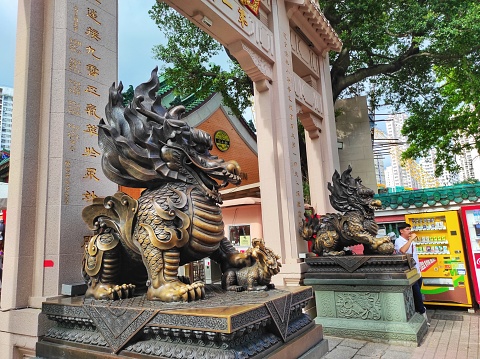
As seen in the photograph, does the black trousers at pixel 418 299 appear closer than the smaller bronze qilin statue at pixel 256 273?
No

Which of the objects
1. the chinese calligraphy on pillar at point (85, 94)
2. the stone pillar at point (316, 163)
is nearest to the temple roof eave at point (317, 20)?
the stone pillar at point (316, 163)

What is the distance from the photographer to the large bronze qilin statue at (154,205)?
4.90 feet

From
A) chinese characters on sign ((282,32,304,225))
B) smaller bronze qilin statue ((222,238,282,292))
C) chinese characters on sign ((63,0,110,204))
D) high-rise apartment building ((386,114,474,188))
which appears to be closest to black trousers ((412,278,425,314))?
chinese characters on sign ((282,32,304,225))

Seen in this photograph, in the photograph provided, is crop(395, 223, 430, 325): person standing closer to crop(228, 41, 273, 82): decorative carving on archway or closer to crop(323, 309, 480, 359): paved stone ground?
crop(323, 309, 480, 359): paved stone ground

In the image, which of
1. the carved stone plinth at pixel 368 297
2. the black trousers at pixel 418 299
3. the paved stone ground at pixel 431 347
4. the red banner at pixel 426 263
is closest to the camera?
the paved stone ground at pixel 431 347

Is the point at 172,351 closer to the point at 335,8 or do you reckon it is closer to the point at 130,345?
the point at 130,345

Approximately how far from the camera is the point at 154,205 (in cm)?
153

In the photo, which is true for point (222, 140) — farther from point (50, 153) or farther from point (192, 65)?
point (50, 153)

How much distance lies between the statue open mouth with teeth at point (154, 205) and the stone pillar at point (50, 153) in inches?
19.9

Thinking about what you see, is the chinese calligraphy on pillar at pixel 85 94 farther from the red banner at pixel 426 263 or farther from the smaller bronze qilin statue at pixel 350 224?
the red banner at pixel 426 263

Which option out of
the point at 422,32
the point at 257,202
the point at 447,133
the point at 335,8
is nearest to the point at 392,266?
the point at 257,202

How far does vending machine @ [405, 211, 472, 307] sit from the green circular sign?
567 centimetres

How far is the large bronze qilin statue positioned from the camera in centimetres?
149

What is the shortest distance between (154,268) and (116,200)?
0.40 meters
